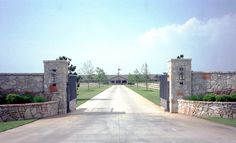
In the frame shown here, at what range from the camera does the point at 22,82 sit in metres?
21.5

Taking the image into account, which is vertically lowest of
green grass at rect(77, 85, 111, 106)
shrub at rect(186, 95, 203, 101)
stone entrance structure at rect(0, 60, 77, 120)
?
green grass at rect(77, 85, 111, 106)

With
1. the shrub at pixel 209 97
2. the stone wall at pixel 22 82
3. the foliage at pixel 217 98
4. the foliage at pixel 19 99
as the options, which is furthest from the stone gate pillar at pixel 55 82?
the shrub at pixel 209 97

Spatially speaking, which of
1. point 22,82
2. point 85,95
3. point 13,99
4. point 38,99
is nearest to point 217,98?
point 38,99

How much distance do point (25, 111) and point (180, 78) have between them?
9347 mm

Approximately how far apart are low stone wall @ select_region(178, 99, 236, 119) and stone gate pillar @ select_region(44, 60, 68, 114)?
23.8 feet

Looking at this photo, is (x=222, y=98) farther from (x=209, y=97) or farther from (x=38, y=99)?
(x=38, y=99)

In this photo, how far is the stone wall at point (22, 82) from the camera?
2127 centimetres

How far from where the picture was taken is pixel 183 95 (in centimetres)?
2212

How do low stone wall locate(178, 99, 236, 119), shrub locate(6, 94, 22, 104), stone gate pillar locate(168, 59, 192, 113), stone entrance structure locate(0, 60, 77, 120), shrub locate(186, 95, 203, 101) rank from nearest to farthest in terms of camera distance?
low stone wall locate(178, 99, 236, 119), shrub locate(6, 94, 22, 104), shrub locate(186, 95, 203, 101), stone entrance structure locate(0, 60, 77, 120), stone gate pillar locate(168, 59, 192, 113)

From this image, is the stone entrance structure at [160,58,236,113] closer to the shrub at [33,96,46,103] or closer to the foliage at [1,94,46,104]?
the shrub at [33,96,46,103]

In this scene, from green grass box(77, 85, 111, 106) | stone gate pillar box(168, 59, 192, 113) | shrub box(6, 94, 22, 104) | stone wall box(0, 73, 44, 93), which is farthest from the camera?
green grass box(77, 85, 111, 106)

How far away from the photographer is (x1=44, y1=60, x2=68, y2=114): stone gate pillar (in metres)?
21.7

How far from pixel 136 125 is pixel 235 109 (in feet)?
20.2

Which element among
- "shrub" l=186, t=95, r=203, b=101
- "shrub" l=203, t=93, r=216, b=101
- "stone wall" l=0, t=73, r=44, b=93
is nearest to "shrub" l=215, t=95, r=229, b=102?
"shrub" l=203, t=93, r=216, b=101
